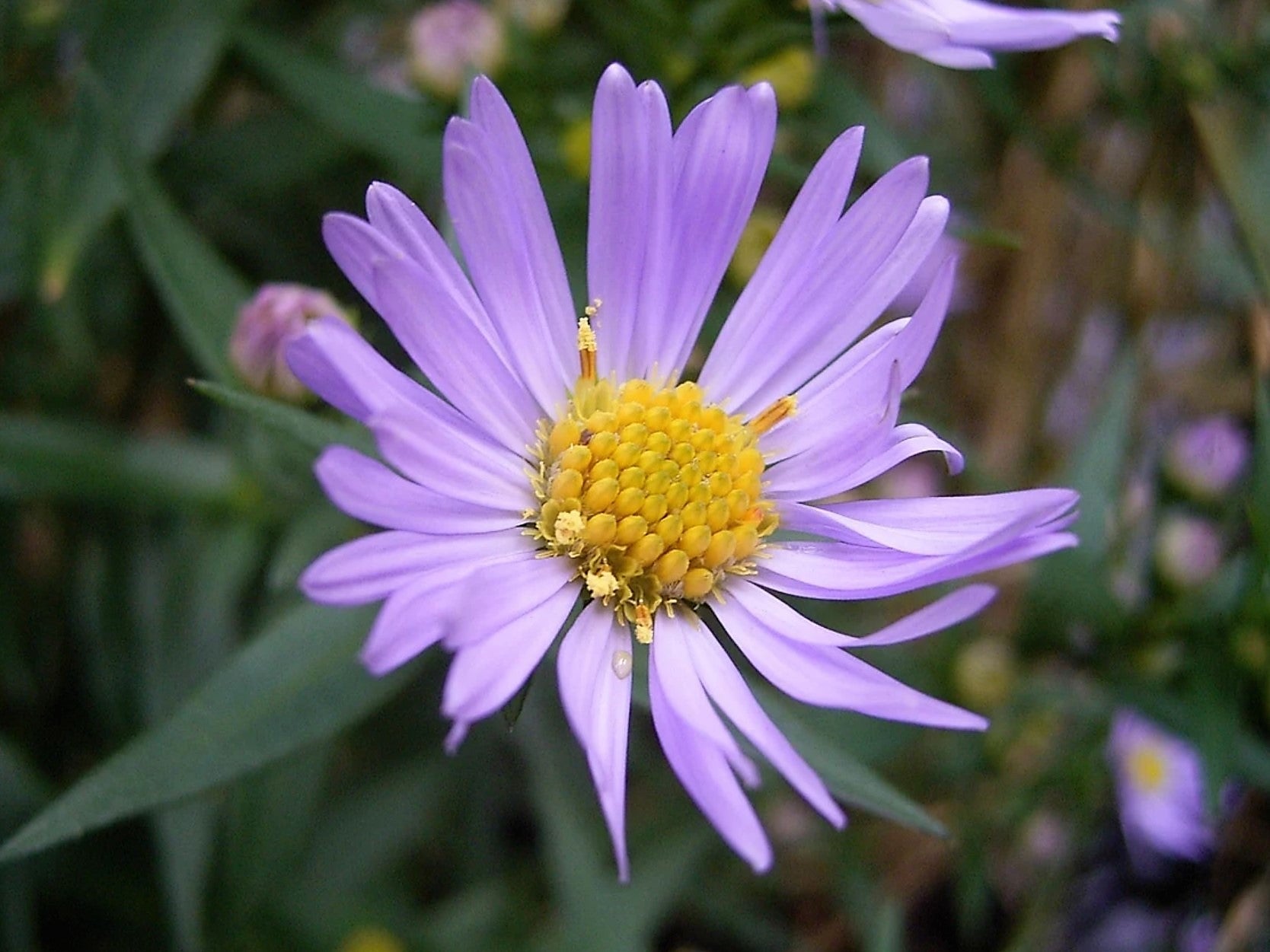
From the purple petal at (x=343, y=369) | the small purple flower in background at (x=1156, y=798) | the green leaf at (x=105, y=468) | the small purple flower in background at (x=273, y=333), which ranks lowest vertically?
the small purple flower in background at (x=1156, y=798)

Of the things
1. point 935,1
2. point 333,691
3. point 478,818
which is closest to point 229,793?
point 333,691

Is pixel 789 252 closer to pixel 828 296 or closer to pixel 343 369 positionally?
pixel 828 296

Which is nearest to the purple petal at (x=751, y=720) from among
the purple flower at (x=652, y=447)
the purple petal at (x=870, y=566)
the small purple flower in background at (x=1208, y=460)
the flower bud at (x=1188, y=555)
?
the purple flower at (x=652, y=447)

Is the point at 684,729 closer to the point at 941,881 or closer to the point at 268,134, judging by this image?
the point at 268,134

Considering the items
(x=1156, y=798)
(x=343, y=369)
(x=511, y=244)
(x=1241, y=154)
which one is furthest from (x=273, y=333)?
(x=1156, y=798)

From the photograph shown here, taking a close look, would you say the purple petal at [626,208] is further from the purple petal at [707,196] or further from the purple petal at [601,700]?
the purple petal at [601,700]

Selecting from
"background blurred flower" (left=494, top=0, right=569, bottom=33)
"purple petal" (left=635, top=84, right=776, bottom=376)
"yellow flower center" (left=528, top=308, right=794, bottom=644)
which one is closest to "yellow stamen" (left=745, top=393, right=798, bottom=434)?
"yellow flower center" (left=528, top=308, right=794, bottom=644)
